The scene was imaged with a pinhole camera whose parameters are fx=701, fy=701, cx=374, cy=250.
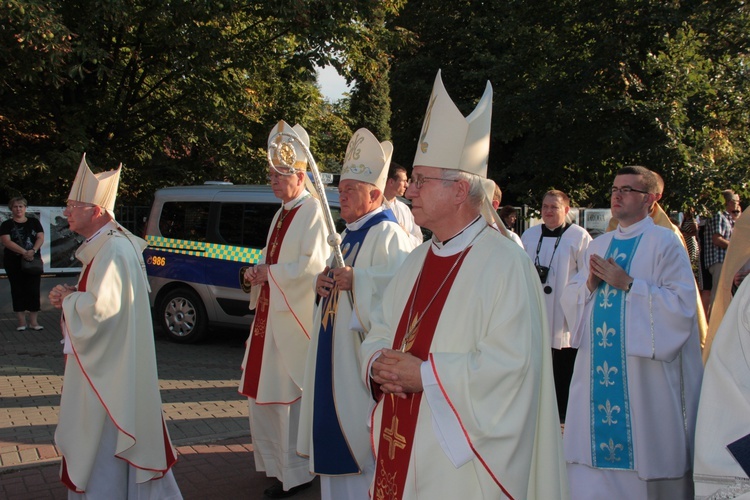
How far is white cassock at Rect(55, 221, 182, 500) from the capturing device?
159 inches

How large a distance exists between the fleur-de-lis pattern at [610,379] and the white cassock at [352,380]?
132 centimetres

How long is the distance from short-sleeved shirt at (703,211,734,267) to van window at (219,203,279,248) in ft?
21.4

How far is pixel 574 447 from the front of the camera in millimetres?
4430

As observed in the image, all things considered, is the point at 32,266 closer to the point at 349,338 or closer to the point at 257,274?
the point at 257,274

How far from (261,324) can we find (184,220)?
5.65 meters

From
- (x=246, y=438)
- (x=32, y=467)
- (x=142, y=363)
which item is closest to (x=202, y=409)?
(x=246, y=438)

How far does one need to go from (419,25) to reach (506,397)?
76.6ft

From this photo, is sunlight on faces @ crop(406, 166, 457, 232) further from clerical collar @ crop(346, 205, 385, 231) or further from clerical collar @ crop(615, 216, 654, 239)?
clerical collar @ crop(615, 216, 654, 239)

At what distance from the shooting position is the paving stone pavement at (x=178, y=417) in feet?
16.3

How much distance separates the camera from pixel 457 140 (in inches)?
112

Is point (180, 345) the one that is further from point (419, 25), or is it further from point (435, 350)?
point (419, 25)

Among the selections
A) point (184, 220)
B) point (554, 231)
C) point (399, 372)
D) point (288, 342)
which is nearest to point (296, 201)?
point (288, 342)

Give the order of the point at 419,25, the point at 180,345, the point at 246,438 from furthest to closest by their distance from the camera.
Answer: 1. the point at 419,25
2. the point at 180,345
3. the point at 246,438

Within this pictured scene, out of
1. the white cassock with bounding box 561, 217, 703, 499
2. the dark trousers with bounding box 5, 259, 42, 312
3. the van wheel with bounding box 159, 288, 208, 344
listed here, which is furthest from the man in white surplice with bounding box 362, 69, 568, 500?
the dark trousers with bounding box 5, 259, 42, 312
